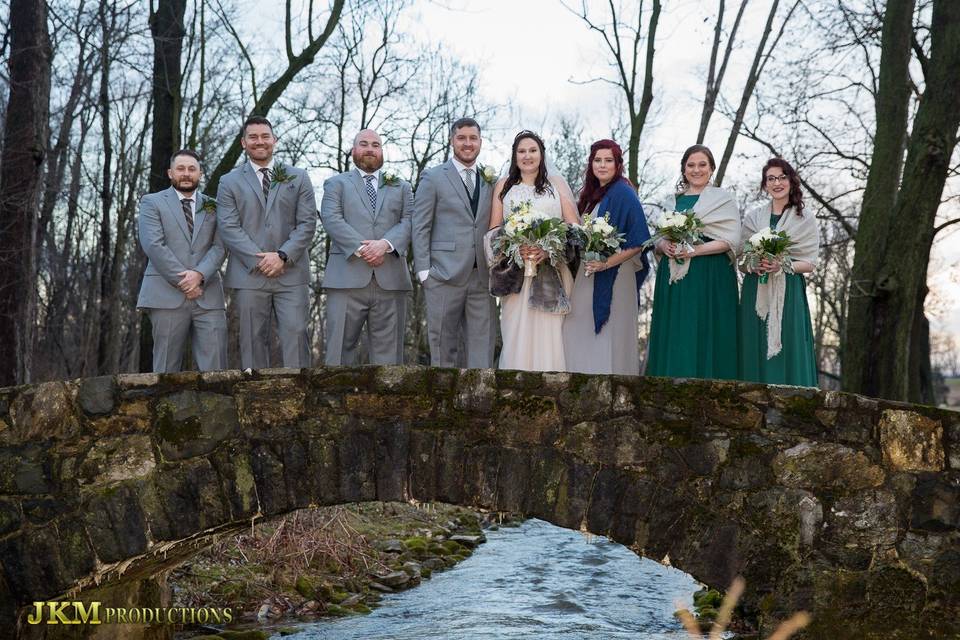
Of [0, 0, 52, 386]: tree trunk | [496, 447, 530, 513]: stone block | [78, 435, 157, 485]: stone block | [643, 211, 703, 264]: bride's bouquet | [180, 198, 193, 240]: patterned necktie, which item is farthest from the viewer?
[0, 0, 52, 386]: tree trunk

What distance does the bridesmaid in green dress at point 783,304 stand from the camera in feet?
21.2

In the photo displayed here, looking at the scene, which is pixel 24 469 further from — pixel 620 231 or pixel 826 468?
pixel 826 468

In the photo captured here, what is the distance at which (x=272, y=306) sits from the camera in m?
6.60

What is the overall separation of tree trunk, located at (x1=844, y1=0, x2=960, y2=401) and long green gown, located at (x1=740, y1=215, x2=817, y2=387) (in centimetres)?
343

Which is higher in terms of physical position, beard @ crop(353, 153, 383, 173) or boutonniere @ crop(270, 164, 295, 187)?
beard @ crop(353, 153, 383, 173)

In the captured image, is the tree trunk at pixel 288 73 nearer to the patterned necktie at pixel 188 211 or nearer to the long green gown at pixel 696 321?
the patterned necktie at pixel 188 211

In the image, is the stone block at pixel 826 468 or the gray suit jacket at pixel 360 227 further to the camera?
the gray suit jacket at pixel 360 227

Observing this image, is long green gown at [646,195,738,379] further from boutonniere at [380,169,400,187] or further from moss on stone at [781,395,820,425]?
boutonniere at [380,169,400,187]

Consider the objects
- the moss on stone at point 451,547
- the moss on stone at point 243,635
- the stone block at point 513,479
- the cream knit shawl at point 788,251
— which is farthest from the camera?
the moss on stone at point 451,547

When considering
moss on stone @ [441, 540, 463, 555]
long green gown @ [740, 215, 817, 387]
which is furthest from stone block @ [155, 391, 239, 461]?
moss on stone @ [441, 540, 463, 555]

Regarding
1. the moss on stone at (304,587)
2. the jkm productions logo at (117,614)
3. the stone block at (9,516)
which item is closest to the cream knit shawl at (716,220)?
the stone block at (9,516)

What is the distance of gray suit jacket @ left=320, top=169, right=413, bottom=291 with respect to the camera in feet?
21.1

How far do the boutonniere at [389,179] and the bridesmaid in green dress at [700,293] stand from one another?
178 centimetres

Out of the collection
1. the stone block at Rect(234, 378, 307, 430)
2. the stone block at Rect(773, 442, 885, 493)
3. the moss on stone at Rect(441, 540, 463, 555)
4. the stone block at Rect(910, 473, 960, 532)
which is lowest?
the moss on stone at Rect(441, 540, 463, 555)
